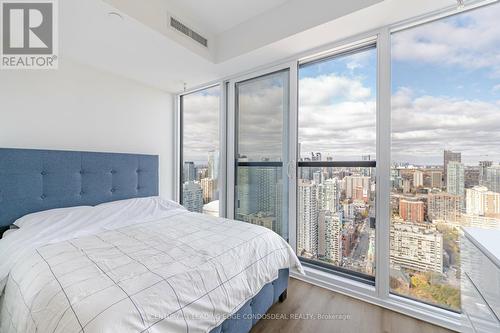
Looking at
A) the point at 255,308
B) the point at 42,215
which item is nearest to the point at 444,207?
the point at 255,308

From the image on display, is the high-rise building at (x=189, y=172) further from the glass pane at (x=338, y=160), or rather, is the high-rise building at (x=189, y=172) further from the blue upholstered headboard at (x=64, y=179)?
the glass pane at (x=338, y=160)

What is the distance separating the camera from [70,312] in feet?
2.72

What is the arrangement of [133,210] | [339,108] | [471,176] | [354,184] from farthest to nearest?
[133,210] < [339,108] < [354,184] < [471,176]

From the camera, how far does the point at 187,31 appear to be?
2.16 m

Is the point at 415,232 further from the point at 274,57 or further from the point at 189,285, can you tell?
the point at 274,57

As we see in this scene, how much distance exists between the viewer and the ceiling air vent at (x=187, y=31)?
6.65 feet

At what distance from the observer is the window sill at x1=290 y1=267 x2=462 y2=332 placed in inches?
63.5

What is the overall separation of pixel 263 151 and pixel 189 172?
143 cm

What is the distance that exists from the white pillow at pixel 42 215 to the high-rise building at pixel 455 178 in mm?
3202

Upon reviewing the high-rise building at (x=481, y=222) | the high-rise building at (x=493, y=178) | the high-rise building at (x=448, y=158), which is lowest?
the high-rise building at (x=481, y=222)

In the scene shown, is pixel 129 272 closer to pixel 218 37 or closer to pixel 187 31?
pixel 187 31

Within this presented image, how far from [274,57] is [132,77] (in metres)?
1.88

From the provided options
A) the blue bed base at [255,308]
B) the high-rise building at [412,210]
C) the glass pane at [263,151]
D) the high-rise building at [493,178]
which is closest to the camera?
the blue bed base at [255,308]

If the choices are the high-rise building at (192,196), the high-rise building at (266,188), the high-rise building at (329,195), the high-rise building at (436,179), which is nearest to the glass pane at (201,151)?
the high-rise building at (192,196)
